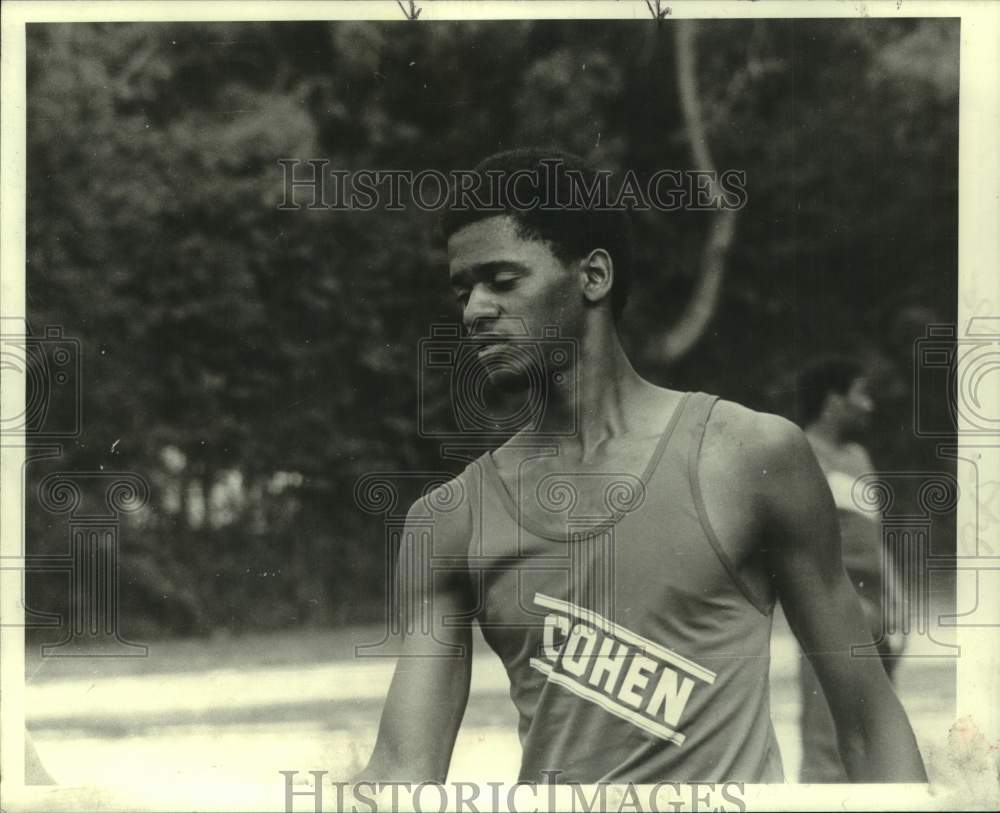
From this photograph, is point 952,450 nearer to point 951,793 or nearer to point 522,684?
point 951,793

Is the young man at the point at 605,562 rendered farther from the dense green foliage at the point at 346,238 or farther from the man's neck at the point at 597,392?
the dense green foliage at the point at 346,238

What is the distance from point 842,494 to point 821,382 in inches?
18.0

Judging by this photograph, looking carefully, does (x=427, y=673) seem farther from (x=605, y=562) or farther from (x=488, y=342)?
(x=488, y=342)

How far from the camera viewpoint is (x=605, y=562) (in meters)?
5.34

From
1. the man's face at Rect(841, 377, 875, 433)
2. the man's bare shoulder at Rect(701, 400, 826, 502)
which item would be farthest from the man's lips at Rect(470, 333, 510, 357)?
the man's face at Rect(841, 377, 875, 433)

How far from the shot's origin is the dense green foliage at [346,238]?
5535 mm

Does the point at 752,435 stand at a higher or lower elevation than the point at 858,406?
lower

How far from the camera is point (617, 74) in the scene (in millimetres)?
5551

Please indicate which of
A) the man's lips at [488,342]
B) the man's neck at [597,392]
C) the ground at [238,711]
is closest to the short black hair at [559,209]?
the man's neck at [597,392]

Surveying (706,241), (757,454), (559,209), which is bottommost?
(757,454)

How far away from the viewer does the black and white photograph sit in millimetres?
5473

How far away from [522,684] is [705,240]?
1930mm

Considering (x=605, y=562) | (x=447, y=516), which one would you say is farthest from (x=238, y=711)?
(x=605, y=562)

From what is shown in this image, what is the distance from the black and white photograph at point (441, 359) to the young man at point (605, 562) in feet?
0.07
